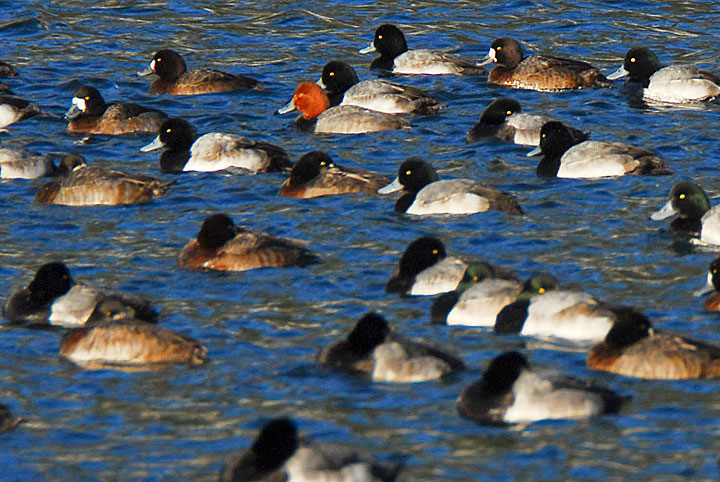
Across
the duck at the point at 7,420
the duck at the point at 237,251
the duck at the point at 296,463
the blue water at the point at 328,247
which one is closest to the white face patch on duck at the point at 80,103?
the blue water at the point at 328,247

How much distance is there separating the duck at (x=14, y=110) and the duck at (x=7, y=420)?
31.1 ft

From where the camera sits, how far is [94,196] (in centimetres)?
1461

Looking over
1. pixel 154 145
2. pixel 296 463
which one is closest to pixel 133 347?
pixel 296 463

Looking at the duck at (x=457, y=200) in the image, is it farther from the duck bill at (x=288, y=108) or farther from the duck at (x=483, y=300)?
the duck bill at (x=288, y=108)

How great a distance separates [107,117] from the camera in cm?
1761

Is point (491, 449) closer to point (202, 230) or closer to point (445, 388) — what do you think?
point (445, 388)

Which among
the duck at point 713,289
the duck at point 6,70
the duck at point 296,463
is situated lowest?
the duck at point 6,70

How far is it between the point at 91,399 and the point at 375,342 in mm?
2016

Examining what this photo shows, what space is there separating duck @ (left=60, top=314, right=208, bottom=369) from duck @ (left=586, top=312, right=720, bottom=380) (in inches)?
115

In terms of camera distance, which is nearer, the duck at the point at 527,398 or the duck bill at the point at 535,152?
the duck at the point at 527,398

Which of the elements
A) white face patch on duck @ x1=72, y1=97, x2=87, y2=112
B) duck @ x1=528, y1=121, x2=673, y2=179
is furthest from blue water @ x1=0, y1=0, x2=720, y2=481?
white face patch on duck @ x1=72, y1=97, x2=87, y2=112

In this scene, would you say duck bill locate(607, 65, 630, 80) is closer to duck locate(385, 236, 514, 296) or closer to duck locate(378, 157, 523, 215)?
duck locate(378, 157, 523, 215)

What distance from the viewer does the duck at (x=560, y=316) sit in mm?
10281

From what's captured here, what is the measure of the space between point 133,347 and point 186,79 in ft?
32.9
